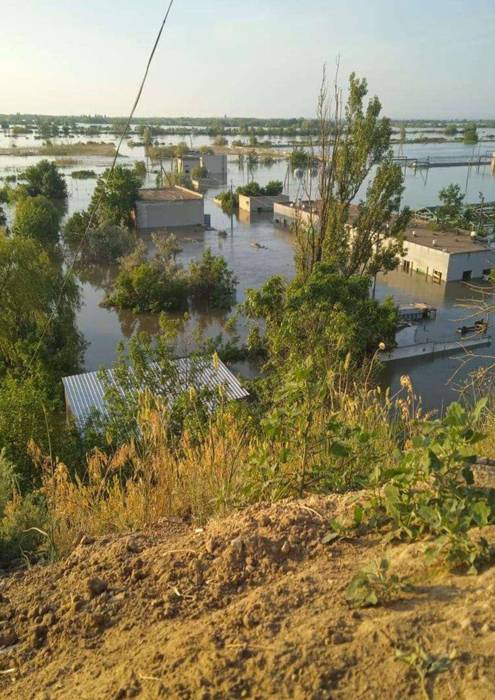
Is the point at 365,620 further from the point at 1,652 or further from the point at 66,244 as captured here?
the point at 66,244

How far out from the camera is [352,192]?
12.4m

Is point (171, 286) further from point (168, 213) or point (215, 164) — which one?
point (215, 164)

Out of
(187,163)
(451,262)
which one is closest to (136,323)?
(451,262)

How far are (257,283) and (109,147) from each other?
6201 centimetres

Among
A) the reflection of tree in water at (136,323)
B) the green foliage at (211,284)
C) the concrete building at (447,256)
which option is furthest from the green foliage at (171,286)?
the concrete building at (447,256)

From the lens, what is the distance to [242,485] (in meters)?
2.36

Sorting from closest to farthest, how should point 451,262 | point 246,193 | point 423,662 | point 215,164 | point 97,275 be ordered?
point 423,662 < point 451,262 < point 97,275 < point 246,193 < point 215,164

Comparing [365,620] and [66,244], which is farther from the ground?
[365,620]

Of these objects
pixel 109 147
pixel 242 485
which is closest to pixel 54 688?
pixel 242 485

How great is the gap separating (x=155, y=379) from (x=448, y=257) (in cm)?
1581

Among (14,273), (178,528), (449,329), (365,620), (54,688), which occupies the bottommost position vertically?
(449,329)

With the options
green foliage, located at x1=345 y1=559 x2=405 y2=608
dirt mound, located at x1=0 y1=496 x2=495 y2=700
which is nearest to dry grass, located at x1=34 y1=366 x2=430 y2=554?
dirt mound, located at x1=0 y1=496 x2=495 y2=700

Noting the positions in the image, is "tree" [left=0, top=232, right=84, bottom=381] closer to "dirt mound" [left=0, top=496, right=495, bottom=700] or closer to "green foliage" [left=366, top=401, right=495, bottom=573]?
"dirt mound" [left=0, top=496, right=495, bottom=700]

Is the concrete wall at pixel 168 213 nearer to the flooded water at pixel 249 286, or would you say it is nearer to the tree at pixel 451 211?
the flooded water at pixel 249 286
